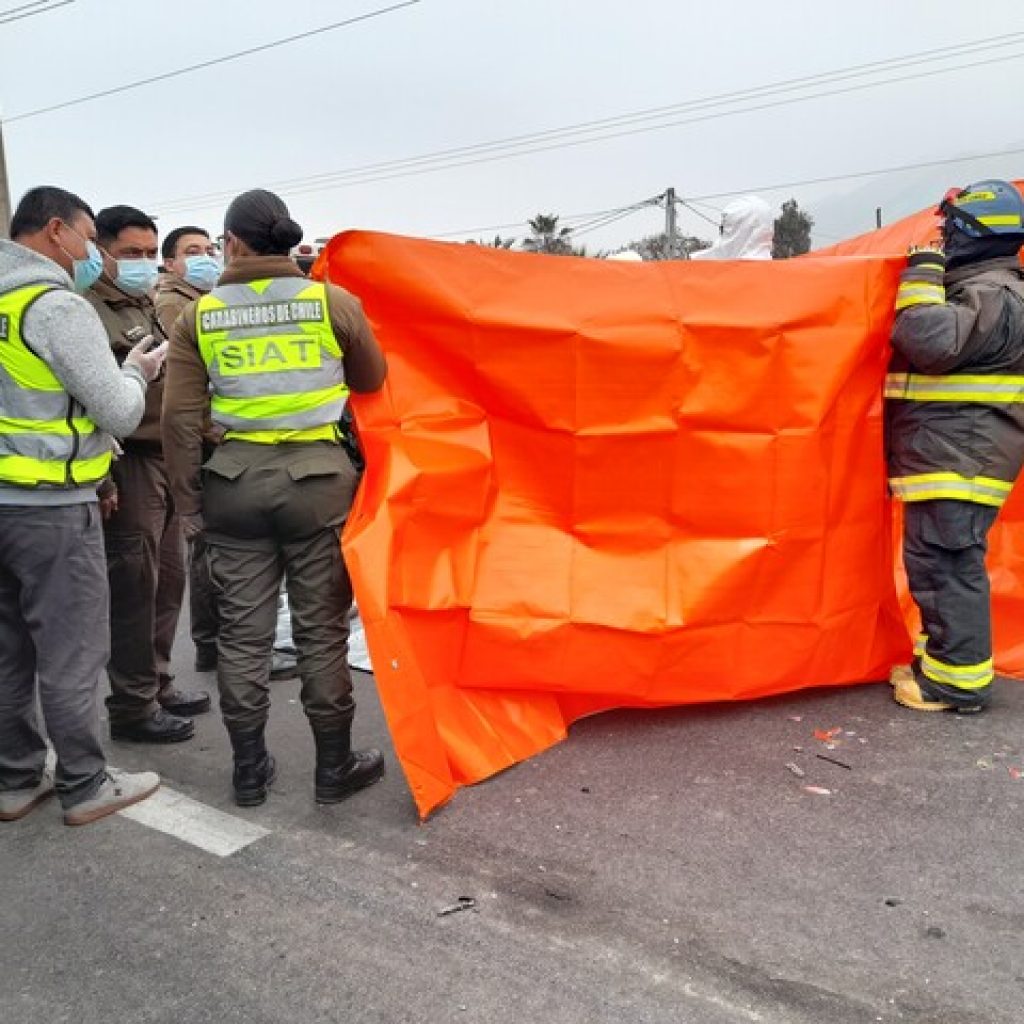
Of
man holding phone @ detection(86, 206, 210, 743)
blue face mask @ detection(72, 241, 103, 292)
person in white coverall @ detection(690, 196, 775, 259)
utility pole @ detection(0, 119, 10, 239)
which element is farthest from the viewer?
utility pole @ detection(0, 119, 10, 239)

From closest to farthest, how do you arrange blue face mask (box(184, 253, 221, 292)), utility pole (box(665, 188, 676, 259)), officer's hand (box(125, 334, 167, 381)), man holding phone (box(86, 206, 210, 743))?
officer's hand (box(125, 334, 167, 381))
man holding phone (box(86, 206, 210, 743))
blue face mask (box(184, 253, 221, 292))
utility pole (box(665, 188, 676, 259))

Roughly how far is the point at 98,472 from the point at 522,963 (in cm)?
190

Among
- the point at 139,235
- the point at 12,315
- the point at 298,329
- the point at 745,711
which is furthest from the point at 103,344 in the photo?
the point at 745,711

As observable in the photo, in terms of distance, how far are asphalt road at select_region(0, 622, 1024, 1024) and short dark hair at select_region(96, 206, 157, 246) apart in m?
1.99

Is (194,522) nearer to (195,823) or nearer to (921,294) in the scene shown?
(195,823)

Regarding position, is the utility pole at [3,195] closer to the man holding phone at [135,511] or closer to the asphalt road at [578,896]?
the man holding phone at [135,511]

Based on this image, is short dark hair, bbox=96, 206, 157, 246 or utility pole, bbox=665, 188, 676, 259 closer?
short dark hair, bbox=96, 206, 157, 246

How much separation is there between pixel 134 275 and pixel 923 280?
292cm

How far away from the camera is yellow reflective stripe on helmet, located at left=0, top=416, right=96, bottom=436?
8.80ft

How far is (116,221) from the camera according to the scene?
137 inches

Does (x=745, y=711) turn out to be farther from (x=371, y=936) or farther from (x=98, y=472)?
(x=98, y=472)

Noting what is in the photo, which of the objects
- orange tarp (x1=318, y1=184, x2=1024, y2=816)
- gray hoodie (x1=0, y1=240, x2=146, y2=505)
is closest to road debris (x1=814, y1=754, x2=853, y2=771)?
orange tarp (x1=318, y1=184, x2=1024, y2=816)

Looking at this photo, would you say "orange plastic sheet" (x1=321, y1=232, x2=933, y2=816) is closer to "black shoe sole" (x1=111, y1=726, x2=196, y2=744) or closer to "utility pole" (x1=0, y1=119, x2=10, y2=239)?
"black shoe sole" (x1=111, y1=726, x2=196, y2=744)

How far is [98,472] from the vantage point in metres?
2.86
